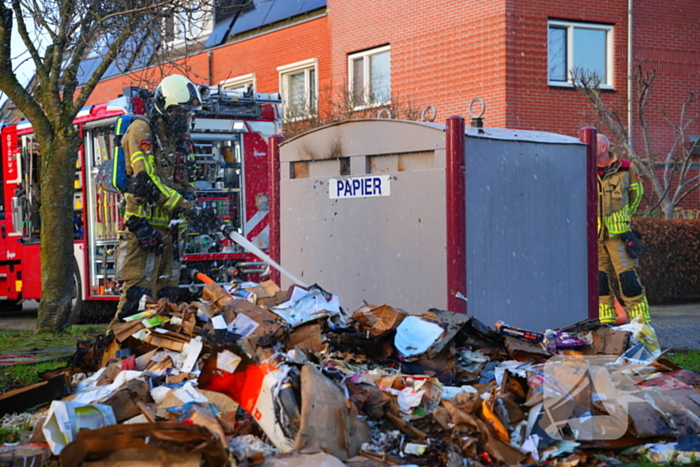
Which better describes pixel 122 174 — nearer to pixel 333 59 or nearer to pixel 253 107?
pixel 253 107

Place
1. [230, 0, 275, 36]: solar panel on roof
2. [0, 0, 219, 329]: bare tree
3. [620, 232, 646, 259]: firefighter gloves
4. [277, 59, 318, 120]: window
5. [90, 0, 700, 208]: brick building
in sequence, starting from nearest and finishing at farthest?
1. [620, 232, 646, 259]: firefighter gloves
2. [0, 0, 219, 329]: bare tree
3. [90, 0, 700, 208]: brick building
4. [277, 59, 318, 120]: window
5. [230, 0, 275, 36]: solar panel on roof

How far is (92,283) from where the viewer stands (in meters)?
10.4

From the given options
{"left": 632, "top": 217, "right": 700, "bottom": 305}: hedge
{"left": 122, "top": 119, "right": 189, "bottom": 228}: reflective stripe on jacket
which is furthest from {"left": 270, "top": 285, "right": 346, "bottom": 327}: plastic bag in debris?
{"left": 632, "top": 217, "right": 700, "bottom": 305}: hedge

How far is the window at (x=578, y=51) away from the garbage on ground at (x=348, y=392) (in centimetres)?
1161

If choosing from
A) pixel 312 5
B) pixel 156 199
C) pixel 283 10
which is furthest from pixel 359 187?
pixel 283 10

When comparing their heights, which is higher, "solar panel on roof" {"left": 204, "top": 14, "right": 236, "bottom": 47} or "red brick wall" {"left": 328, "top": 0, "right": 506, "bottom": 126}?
"solar panel on roof" {"left": 204, "top": 14, "right": 236, "bottom": 47}

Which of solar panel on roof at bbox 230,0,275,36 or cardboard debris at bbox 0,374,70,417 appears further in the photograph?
solar panel on roof at bbox 230,0,275,36

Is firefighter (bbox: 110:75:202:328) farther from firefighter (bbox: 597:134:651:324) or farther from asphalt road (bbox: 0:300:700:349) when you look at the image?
asphalt road (bbox: 0:300:700:349)

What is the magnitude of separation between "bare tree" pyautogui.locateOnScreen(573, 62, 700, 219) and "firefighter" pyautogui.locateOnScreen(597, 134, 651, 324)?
582 centimetres

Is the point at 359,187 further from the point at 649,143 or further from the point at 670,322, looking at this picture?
the point at 649,143

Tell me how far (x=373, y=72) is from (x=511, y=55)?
12.7ft

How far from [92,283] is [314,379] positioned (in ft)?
22.4

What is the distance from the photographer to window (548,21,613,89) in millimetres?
16781

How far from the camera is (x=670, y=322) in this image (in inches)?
392
